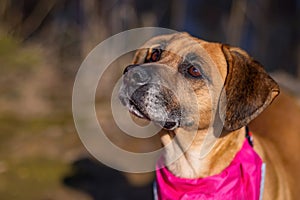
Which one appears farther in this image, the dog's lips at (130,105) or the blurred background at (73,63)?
the blurred background at (73,63)

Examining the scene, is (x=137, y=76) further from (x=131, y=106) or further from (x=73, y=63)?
(x=73, y=63)

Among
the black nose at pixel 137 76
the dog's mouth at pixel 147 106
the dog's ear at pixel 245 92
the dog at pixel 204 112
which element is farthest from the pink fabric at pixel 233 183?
the black nose at pixel 137 76

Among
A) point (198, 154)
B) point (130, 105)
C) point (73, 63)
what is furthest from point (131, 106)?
point (73, 63)

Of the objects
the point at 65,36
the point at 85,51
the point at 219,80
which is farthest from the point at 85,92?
the point at 219,80

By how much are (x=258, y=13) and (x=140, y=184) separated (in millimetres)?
3093

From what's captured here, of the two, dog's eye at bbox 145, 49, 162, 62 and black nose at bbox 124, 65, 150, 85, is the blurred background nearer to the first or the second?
dog's eye at bbox 145, 49, 162, 62

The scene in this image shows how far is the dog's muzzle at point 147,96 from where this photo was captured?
3.20 metres

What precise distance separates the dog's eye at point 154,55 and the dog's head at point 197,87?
0.24 feet

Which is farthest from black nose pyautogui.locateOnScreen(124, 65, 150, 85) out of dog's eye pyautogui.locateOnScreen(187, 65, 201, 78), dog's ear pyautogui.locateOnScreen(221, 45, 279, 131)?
dog's ear pyautogui.locateOnScreen(221, 45, 279, 131)

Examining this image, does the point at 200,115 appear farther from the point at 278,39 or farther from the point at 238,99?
the point at 278,39

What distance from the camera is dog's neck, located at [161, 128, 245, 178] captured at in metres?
3.50

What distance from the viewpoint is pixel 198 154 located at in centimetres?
356

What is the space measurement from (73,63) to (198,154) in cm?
433

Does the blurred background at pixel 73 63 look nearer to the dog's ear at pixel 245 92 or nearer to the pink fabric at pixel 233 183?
the pink fabric at pixel 233 183
